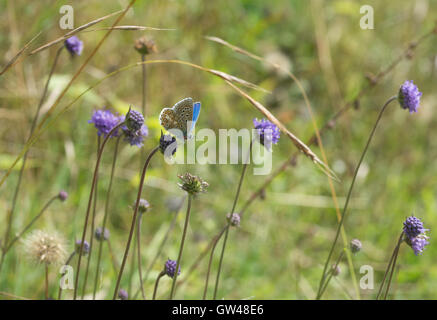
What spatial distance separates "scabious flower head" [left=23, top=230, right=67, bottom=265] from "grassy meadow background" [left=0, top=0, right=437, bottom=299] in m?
0.44

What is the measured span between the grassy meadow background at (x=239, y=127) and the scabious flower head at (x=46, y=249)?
1.45 ft

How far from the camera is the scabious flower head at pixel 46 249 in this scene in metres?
1.58

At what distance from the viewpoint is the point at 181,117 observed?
1364 millimetres

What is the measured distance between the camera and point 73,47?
1.78 meters

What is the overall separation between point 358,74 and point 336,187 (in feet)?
4.76

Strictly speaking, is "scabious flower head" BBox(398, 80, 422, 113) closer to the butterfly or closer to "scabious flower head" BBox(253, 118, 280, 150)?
"scabious flower head" BBox(253, 118, 280, 150)

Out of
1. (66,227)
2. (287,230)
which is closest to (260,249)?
(287,230)

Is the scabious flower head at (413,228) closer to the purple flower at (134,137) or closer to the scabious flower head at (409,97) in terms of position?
the scabious flower head at (409,97)

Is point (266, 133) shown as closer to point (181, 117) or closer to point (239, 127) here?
point (181, 117)

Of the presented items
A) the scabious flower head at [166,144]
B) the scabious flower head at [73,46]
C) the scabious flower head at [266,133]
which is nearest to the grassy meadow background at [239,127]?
the scabious flower head at [73,46]

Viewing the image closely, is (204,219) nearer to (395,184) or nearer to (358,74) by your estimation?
(395,184)

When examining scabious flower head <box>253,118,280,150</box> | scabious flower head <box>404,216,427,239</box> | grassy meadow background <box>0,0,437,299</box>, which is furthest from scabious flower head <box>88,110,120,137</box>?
scabious flower head <box>404,216,427,239</box>

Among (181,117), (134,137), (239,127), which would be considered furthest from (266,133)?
(239,127)

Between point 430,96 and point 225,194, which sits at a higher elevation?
point 430,96
